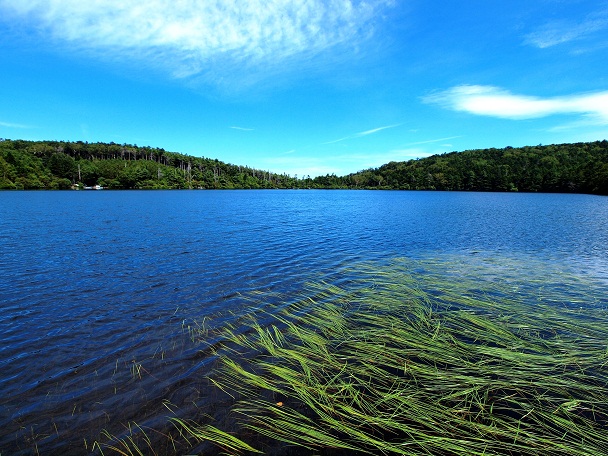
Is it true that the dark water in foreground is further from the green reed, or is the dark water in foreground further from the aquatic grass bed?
the aquatic grass bed

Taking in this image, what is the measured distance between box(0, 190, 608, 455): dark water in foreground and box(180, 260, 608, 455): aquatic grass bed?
4.88ft

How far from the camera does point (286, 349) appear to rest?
788 cm

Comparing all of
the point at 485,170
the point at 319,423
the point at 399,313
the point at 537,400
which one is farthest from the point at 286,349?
the point at 485,170

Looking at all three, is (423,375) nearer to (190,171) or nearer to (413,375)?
(413,375)

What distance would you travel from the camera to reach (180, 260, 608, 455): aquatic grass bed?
492 cm

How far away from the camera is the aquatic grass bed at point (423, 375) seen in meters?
4.92

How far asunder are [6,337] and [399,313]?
12051 mm

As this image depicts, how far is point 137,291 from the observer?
12438 millimetres

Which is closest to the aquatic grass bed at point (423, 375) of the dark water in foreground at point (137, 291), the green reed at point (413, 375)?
the green reed at point (413, 375)

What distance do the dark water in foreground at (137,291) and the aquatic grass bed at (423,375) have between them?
4.88 feet

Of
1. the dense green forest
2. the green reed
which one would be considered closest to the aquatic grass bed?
the green reed

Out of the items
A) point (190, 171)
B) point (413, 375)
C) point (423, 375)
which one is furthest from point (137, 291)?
point (190, 171)

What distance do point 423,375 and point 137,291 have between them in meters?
11.4

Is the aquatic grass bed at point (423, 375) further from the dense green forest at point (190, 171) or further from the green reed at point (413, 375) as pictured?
the dense green forest at point (190, 171)
